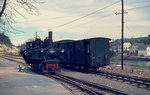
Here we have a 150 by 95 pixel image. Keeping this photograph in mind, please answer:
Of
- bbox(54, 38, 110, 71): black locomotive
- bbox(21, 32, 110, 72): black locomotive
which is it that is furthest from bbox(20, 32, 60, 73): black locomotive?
bbox(54, 38, 110, 71): black locomotive

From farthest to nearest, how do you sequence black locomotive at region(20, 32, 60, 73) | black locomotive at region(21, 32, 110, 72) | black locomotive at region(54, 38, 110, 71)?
black locomotive at region(54, 38, 110, 71) < black locomotive at region(21, 32, 110, 72) < black locomotive at region(20, 32, 60, 73)

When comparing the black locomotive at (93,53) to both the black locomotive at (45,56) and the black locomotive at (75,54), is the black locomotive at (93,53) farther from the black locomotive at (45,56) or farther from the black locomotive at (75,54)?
the black locomotive at (45,56)

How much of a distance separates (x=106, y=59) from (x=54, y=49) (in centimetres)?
553

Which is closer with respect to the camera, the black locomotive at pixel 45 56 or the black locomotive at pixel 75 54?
the black locomotive at pixel 45 56

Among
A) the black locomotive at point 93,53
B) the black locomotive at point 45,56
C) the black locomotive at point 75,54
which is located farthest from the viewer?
the black locomotive at point 93,53

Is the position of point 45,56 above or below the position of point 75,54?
below

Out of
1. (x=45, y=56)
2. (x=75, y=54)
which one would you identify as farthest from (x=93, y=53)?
(x=45, y=56)

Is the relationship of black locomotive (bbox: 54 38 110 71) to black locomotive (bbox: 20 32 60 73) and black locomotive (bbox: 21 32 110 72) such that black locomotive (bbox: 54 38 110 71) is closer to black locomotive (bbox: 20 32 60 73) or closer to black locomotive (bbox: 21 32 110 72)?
black locomotive (bbox: 21 32 110 72)

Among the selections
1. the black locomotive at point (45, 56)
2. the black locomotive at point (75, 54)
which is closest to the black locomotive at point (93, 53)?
the black locomotive at point (75, 54)

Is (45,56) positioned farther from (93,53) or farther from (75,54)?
(75,54)

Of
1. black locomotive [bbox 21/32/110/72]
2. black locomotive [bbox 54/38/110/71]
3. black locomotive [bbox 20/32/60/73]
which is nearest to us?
black locomotive [bbox 20/32/60/73]

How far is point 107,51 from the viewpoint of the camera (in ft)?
88.8

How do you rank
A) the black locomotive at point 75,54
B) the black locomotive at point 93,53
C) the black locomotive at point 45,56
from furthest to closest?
1. the black locomotive at point 93,53
2. the black locomotive at point 75,54
3. the black locomotive at point 45,56

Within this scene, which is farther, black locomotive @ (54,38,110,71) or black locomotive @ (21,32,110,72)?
black locomotive @ (54,38,110,71)
